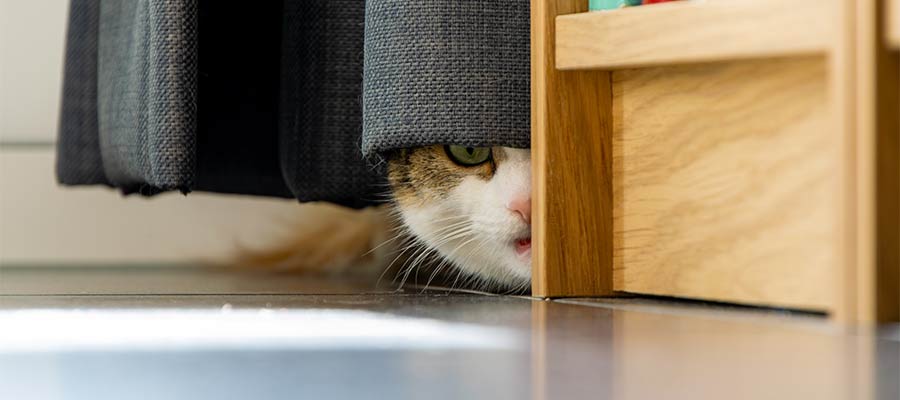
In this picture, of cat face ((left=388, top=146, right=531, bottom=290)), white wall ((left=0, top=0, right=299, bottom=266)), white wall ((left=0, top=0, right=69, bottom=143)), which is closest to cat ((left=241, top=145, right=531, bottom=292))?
cat face ((left=388, top=146, right=531, bottom=290))

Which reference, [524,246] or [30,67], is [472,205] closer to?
[524,246]

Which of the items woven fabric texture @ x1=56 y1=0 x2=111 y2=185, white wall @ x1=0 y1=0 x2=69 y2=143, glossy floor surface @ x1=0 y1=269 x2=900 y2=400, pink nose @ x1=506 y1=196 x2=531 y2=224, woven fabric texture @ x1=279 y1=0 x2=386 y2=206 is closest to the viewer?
glossy floor surface @ x1=0 y1=269 x2=900 y2=400

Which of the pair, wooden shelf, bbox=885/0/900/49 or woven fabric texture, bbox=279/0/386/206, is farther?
woven fabric texture, bbox=279/0/386/206

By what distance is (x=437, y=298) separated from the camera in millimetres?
1238

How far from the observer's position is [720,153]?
1.01 m

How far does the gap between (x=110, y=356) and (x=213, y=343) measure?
0.28 ft

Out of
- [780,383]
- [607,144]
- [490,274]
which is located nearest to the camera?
[780,383]

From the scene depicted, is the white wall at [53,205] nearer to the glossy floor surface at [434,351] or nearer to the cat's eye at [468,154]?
the cat's eye at [468,154]

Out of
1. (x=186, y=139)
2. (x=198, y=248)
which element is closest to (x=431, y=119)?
(x=186, y=139)

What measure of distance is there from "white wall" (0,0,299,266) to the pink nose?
1.08m

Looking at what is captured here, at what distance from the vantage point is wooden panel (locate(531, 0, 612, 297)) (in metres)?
1.14

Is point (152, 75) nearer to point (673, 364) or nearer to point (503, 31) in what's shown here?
point (503, 31)

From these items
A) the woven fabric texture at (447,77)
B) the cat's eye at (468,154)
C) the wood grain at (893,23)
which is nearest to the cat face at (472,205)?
the cat's eye at (468,154)

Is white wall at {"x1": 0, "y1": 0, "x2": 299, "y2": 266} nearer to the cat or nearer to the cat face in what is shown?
the cat
